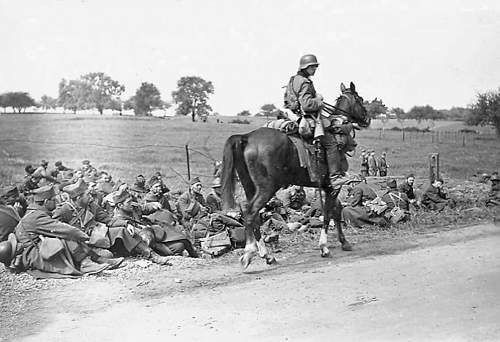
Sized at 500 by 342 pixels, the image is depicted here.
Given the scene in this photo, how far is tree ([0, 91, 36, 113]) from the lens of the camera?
8534 millimetres

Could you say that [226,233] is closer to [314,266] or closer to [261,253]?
[261,253]

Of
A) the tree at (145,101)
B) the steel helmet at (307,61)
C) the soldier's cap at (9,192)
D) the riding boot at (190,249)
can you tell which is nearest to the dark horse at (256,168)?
the riding boot at (190,249)

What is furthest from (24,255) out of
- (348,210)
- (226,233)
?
(348,210)

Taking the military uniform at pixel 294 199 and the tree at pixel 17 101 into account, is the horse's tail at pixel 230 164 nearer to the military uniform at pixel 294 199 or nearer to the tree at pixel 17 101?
the tree at pixel 17 101

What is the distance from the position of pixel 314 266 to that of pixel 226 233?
1621 mm

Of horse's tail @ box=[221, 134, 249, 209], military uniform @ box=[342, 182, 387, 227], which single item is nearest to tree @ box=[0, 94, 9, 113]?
horse's tail @ box=[221, 134, 249, 209]

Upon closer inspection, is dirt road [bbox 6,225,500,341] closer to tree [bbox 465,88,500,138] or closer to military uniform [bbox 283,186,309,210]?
military uniform [bbox 283,186,309,210]

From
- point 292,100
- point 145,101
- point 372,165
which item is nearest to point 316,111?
point 292,100

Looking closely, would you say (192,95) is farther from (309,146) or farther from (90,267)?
(90,267)

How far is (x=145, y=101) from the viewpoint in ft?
38.4

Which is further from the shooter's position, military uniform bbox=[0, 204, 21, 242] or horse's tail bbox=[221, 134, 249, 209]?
horse's tail bbox=[221, 134, 249, 209]

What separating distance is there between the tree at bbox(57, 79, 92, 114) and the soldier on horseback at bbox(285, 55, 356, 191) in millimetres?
4678

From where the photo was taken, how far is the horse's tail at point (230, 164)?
22.0 feet

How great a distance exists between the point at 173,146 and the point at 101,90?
3.21 m
